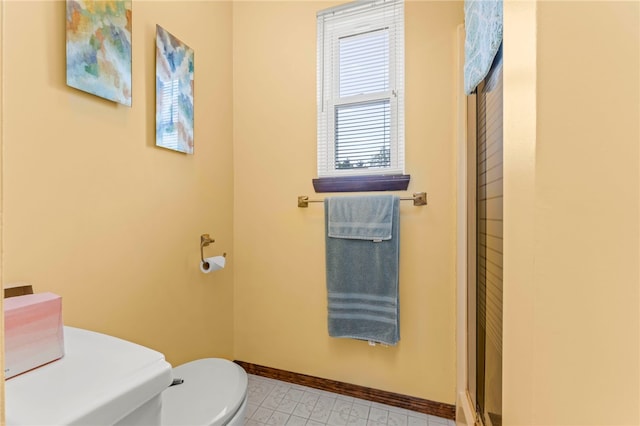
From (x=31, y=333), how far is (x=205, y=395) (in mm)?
623

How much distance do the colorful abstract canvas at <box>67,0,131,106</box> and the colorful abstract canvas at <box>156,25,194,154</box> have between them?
165 mm


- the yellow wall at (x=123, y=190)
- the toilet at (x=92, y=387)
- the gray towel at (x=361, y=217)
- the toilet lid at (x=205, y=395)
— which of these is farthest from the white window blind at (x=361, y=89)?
the toilet at (x=92, y=387)

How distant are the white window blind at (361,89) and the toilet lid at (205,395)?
3.72 feet

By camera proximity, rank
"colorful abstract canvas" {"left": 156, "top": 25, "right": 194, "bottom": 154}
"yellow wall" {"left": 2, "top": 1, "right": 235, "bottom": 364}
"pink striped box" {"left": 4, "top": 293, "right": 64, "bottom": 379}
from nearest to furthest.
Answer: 1. "pink striped box" {"left": 4, "top": 293, "right": 64, "bottom": 379}
2. "yellow wall" {"left": 2, "top": 1, "right": 235, "bottom": 364}
3. "colorful abstract canvas" {"left": 156, "top": 25, "right": 194, "bottom": 154}

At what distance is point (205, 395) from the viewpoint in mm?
1013

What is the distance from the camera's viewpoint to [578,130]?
357 mm

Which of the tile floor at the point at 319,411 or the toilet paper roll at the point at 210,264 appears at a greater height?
the toilet paper roll at the point at 210,264

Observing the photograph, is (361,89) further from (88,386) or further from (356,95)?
(88,386)

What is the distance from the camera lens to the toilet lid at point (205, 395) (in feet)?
2.95

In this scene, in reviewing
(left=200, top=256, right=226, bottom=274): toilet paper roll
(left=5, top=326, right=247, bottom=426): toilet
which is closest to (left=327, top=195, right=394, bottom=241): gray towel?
(left=200, top=256, right=226, bottom=274): toilet paper roll

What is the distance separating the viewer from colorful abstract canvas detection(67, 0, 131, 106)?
98 centimetres

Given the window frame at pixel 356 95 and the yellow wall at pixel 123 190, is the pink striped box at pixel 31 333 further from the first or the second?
the window frame at pixel 356 95

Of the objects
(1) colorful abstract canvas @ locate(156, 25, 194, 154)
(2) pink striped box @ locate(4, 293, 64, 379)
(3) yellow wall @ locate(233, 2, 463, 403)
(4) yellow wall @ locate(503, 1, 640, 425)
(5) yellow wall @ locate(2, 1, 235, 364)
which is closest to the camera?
(4) yellow wall @ locate(503, 1, 640, 425)

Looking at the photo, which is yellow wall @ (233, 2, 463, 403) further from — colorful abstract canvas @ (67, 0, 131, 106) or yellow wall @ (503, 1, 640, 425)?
yellow wall @ (503, 1, 640, 425)
